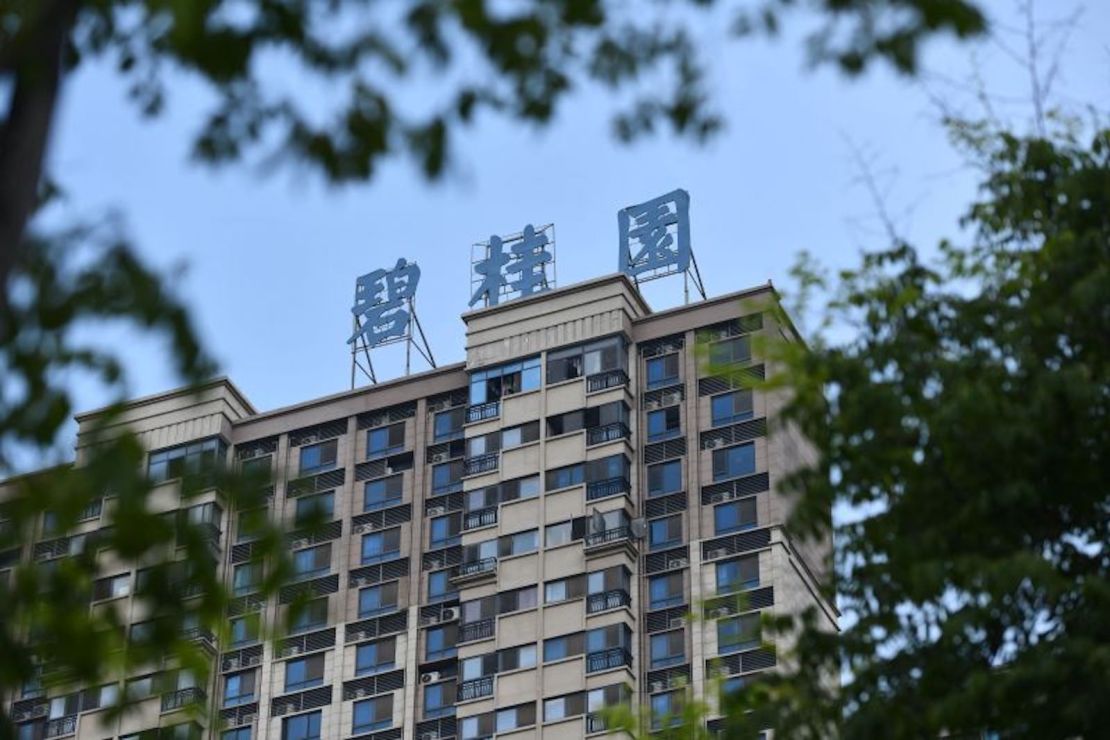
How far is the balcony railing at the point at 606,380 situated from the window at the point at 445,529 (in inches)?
217

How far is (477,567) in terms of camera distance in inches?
2520

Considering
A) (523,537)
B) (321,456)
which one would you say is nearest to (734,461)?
(523,537)

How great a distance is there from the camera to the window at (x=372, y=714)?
6319 cm

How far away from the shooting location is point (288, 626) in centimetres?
968

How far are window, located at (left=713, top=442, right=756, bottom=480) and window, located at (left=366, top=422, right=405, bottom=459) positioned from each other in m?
10.4

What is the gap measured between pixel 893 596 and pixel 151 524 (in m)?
8.44

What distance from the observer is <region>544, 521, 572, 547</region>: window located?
63094 mm

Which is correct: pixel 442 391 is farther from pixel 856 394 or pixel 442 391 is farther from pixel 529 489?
pixel 856 394

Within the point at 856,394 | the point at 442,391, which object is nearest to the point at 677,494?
the point at 442,391

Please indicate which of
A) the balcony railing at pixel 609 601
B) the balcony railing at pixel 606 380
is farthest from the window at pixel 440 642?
the balcony railing at pixel 606 380

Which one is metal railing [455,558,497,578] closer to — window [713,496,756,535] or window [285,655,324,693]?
window [285,655,324,693]

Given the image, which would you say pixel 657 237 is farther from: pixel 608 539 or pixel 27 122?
pixel 27 122

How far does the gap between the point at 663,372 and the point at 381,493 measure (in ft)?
30.6

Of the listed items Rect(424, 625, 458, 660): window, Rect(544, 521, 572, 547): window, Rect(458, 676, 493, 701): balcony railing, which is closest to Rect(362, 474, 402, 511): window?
Rect(424, 625, 458, 660): window
